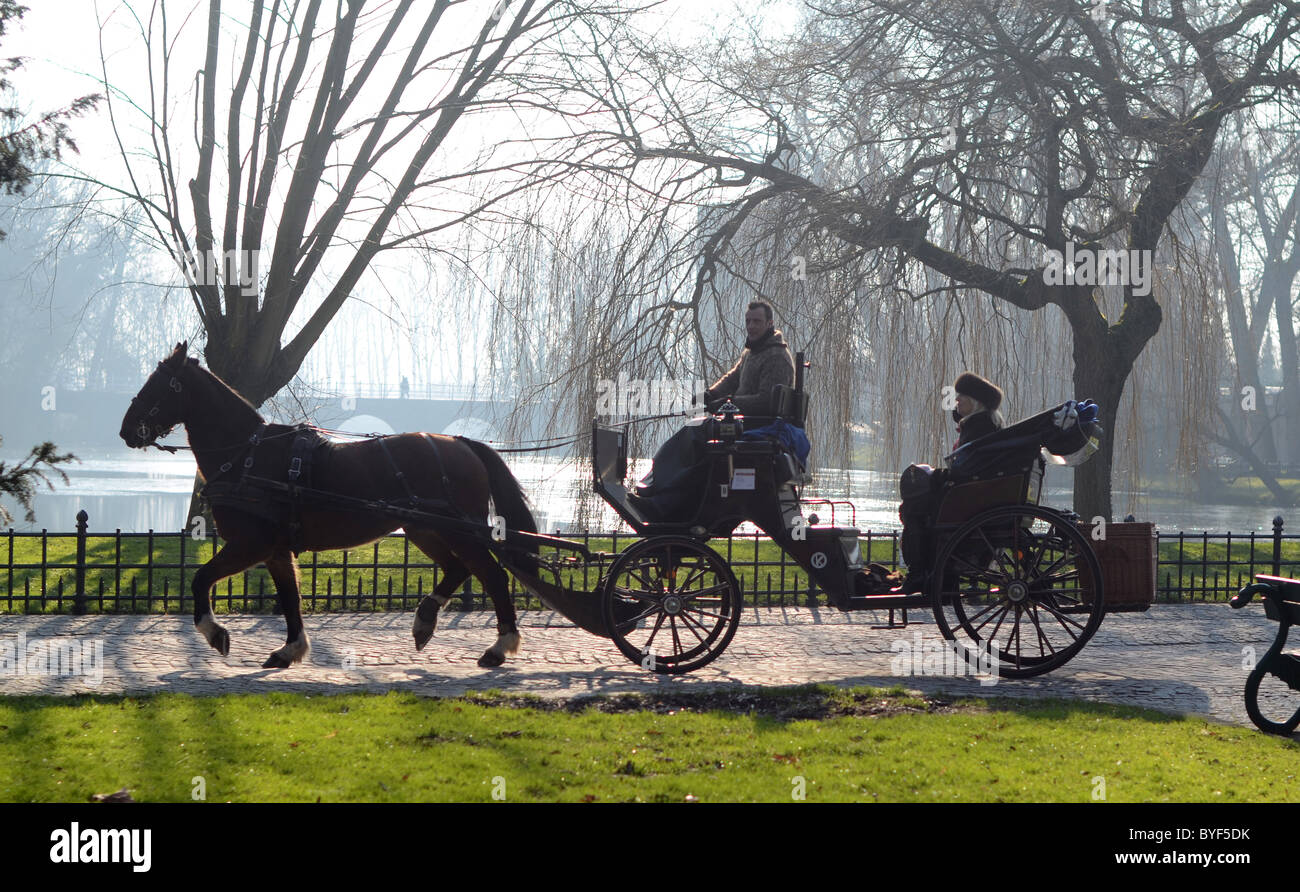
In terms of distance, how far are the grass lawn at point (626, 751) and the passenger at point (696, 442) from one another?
136cm

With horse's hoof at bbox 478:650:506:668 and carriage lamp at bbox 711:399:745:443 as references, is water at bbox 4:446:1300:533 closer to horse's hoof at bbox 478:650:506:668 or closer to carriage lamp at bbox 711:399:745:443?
horse's hoof at bbox 478:650:506:668

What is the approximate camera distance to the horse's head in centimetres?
730

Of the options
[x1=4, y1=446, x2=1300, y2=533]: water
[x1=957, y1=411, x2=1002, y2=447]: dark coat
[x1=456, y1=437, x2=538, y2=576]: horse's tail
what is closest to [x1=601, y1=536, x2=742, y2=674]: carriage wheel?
[x1=456, y1=437, x2=538, y2=576]: horse's tail

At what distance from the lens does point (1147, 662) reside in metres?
8.02

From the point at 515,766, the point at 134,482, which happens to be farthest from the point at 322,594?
the point at 134,482

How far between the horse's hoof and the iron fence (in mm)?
948

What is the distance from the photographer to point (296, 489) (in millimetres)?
7180

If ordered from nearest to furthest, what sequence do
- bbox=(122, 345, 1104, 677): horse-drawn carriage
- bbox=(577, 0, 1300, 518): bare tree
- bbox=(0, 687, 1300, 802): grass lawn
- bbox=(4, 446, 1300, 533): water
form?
1. bbox=(0, 687, 1300, 802): grass lawn
2. bbox=(122, 345, 1104, 677): horse-drawn carriage
3. bbox=(577, 0, 1300, 518): bare tree
4. bbox=(4, 446, 1300, 533): water

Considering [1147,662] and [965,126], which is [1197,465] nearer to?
[965,126]

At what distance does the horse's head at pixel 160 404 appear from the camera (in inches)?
288

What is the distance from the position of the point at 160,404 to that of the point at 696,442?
3498 millimetres

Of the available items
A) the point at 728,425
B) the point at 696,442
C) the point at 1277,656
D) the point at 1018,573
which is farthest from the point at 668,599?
the point at 1277,656
